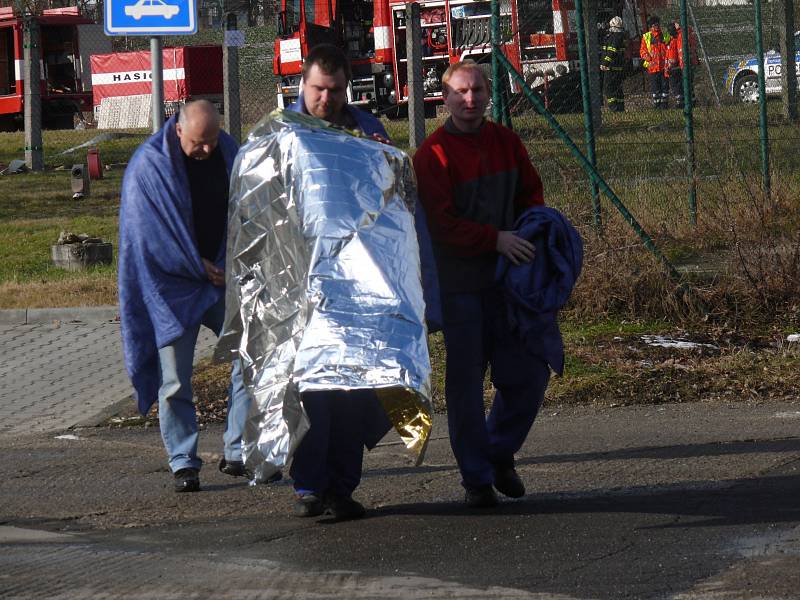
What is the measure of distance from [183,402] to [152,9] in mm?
3273

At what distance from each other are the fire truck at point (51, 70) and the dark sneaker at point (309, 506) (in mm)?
28082

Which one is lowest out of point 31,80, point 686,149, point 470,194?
point 470,194

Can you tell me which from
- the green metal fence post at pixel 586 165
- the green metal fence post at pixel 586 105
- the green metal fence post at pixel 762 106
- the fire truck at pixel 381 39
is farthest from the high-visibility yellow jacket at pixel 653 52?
the fire truck at pixel 381 39

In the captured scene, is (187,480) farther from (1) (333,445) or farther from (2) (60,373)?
(2) (60,373)

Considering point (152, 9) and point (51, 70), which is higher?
point (51, 70)

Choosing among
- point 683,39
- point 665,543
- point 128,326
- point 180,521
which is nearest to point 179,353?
point 128,326

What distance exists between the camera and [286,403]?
5.14 meters

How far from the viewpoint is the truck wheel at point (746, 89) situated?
1212cm

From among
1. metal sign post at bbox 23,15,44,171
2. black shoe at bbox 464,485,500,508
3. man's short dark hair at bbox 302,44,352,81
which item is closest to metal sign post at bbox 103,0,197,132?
man's short dark hair at bbox 302,44,352,81

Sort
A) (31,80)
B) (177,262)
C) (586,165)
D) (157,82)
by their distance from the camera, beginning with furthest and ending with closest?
(31,80), (586,165), (157,82), (177,262)

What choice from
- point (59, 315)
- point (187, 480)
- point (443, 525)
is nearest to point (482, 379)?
point (443, 525)

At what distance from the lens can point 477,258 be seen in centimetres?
579

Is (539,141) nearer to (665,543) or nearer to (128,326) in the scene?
(128,326)

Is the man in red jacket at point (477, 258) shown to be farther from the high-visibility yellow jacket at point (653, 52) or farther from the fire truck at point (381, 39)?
the fire truck at point (381, 39)
